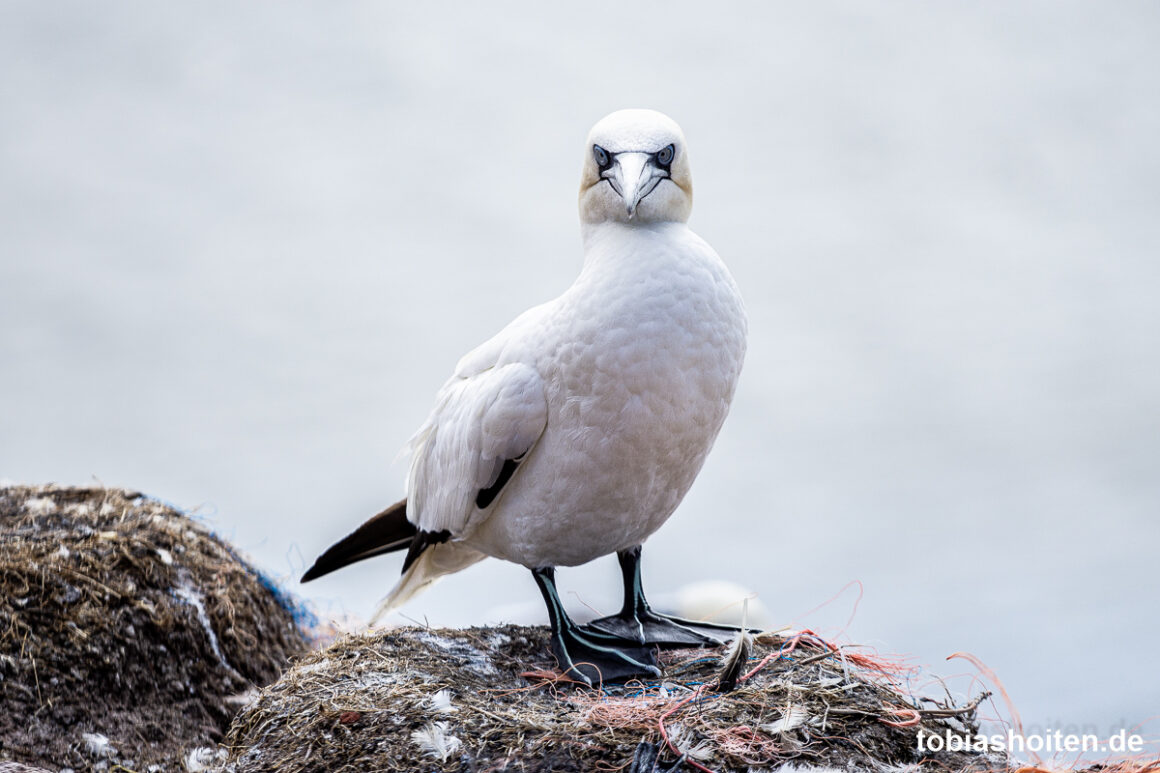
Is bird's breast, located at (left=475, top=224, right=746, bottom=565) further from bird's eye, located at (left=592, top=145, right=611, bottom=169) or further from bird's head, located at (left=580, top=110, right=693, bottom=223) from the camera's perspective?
bird's eye, located at (left=592, top=145, right=611, bottom=169)

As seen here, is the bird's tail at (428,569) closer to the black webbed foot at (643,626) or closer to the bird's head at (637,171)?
the black webbed foot at (643,626)

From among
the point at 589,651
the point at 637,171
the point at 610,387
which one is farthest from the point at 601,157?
the point at 589,651

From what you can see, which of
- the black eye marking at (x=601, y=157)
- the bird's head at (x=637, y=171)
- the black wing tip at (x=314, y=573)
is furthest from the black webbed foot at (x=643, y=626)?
the black eye marking at (x=601, y=157)

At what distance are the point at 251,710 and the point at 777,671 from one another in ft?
5.31

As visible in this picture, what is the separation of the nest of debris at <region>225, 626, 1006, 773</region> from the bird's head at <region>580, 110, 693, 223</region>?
139 cm

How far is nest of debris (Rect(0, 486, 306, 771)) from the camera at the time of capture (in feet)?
13.2

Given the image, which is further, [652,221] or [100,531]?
[100,531]

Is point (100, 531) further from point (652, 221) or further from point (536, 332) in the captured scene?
point (652, 221)

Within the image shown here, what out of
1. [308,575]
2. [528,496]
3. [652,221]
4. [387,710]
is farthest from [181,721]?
[652,221]

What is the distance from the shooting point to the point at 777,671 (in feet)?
11.2

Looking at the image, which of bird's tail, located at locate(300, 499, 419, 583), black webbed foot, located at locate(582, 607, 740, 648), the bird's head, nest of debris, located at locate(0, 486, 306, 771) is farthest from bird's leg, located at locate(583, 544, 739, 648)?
nest of debris, located at locate(0, 486, 306, 771)

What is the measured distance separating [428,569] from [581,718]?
1.37m

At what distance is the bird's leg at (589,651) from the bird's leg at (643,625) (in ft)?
0.13

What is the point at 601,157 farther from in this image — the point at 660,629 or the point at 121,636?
the point at 121,636
